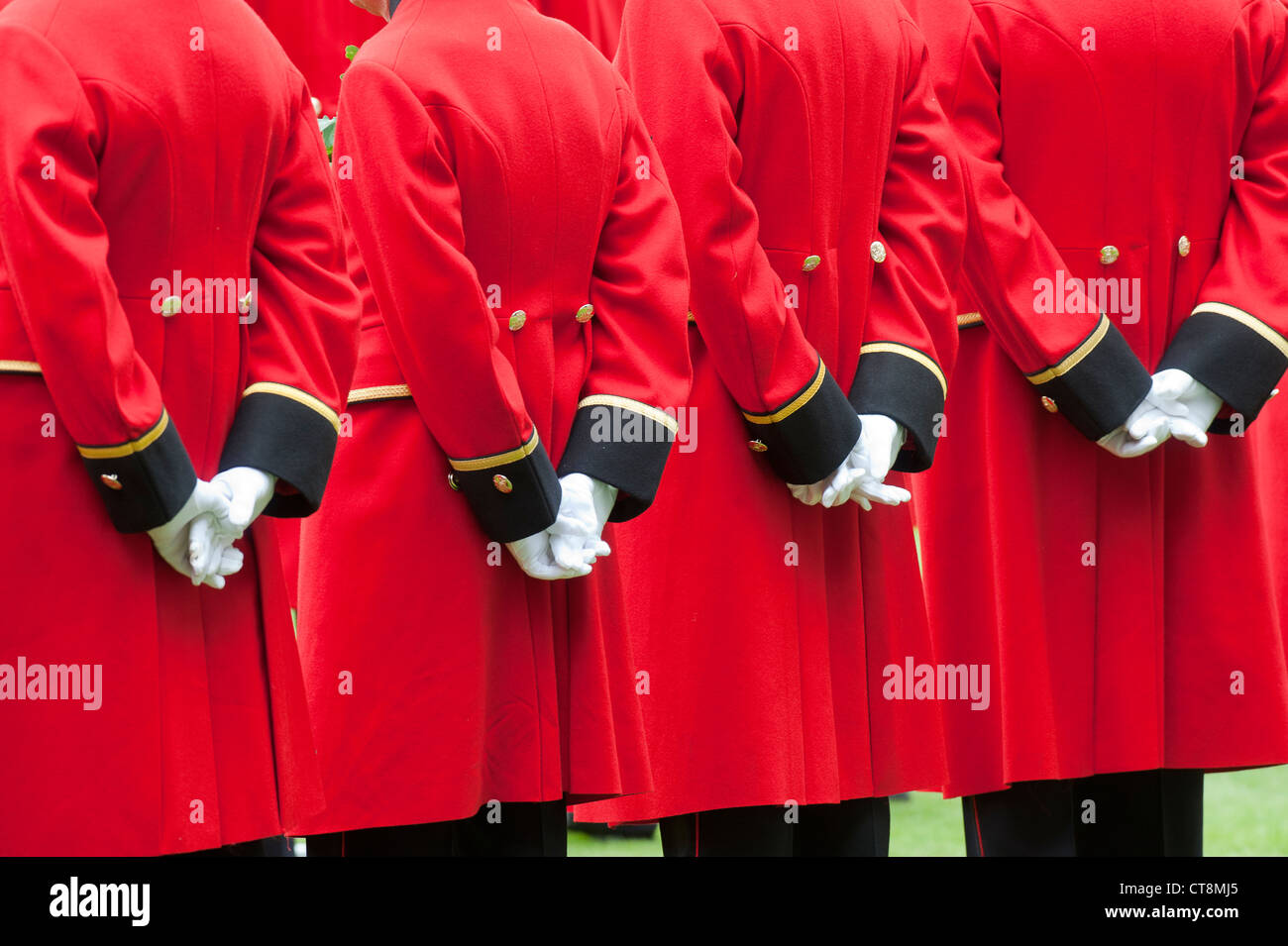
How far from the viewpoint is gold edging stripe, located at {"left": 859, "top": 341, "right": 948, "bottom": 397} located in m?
3.79

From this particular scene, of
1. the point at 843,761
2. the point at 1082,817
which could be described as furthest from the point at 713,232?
the point at 1082,817

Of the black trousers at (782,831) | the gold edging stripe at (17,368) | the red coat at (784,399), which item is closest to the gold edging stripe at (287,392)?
the gold edging stripe at (17,368)

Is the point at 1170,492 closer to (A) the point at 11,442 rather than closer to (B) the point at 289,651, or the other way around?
(B) the point at 289,651

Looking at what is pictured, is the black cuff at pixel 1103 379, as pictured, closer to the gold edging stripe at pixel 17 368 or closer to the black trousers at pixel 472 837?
the black trousers at pixel 472 837

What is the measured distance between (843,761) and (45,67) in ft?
6.28

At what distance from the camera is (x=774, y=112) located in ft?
12.1

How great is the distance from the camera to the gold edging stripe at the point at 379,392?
3.30 metres

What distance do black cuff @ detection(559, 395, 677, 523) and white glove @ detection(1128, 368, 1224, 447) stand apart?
1.13 metres

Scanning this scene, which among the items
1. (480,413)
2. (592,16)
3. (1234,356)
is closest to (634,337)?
(480,413)

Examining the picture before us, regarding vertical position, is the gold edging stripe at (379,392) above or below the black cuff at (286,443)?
above

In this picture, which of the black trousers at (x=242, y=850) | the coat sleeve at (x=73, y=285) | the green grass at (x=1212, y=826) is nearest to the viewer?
the coat sleeve at (x=73, y=285)

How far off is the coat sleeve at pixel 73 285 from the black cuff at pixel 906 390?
143 cm

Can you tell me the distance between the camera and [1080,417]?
13.2ft

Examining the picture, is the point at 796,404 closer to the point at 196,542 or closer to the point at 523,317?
the point at 523,317
